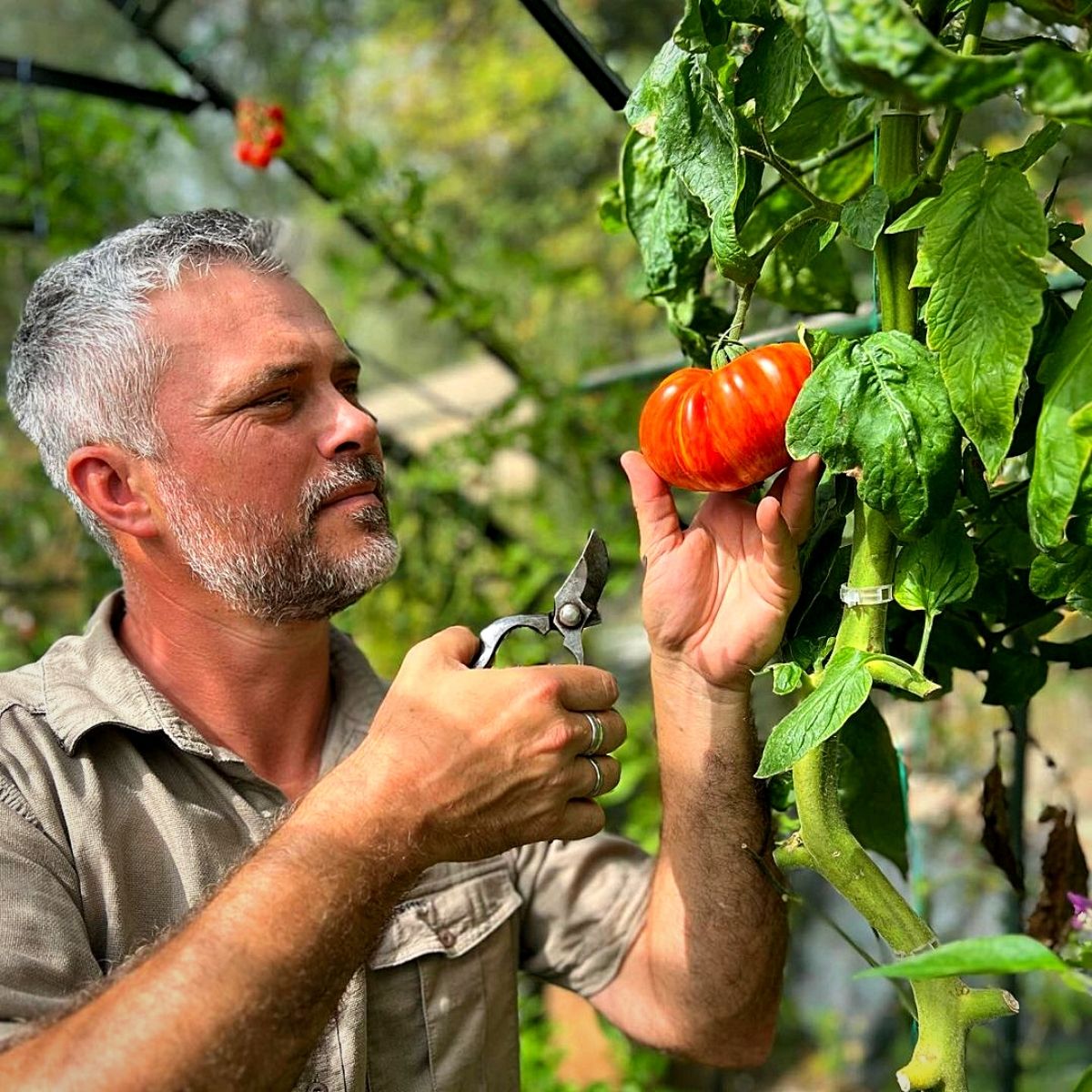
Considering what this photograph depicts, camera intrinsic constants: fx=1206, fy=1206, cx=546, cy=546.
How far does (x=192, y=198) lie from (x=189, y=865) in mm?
4425

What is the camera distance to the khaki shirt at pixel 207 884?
3.51 feet

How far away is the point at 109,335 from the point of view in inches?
51.5

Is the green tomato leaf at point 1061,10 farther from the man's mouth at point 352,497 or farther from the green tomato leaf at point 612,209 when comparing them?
the man's mouth at point 352,497

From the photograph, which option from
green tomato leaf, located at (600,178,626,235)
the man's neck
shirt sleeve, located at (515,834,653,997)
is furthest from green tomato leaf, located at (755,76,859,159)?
shirt sleeve, located at (515,834,653,997)

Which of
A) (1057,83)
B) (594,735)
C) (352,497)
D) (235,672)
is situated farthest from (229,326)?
(1057,83)

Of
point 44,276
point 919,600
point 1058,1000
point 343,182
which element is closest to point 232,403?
point 44,276

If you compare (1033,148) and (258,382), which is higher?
(258,382)

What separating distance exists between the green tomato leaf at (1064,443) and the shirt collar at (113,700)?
855 millimetres

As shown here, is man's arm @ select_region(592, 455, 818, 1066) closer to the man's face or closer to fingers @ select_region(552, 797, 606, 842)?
fingers @ select_region(552, 797, 606, 842)

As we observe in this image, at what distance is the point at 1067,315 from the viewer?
870 millimetres

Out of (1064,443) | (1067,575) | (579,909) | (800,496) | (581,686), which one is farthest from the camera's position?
(579,909)

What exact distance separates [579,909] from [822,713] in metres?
0.74

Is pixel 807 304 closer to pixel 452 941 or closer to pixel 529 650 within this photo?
pixel 452 941

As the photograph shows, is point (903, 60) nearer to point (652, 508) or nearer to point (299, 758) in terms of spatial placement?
point (652, 508)
